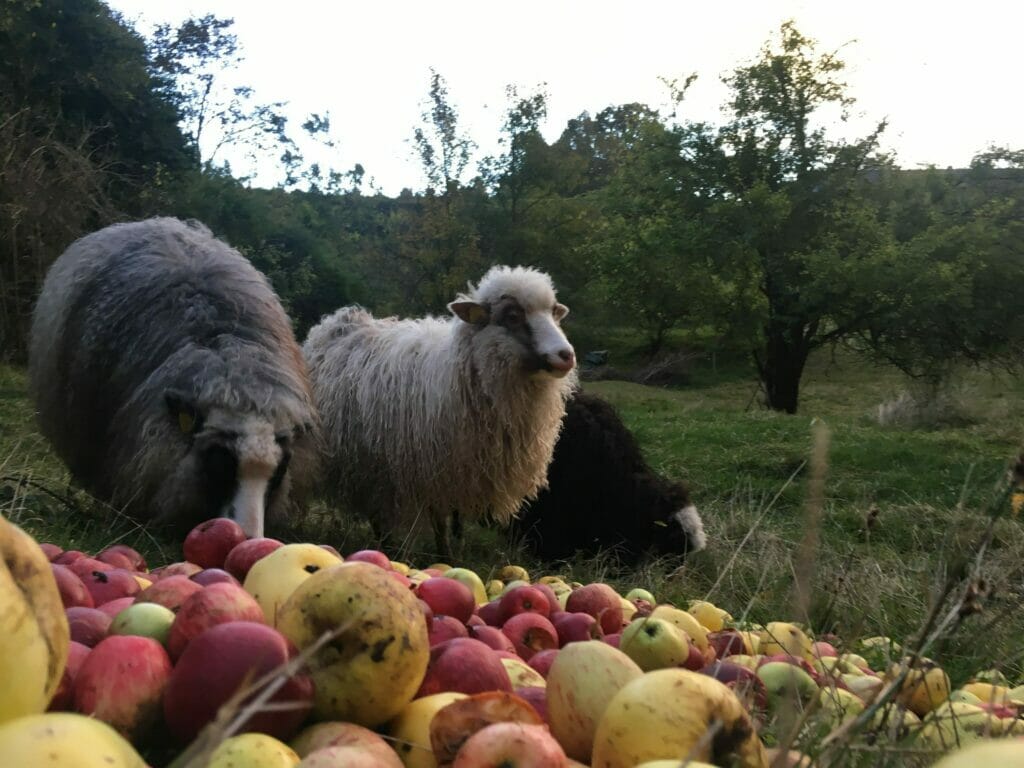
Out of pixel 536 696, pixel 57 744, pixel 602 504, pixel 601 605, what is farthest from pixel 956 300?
pixel 57 744

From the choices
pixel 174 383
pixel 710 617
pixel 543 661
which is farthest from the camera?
pixel 174 383

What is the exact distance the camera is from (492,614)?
2.27 meters

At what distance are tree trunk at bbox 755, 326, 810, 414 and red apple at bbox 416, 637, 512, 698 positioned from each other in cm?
2084

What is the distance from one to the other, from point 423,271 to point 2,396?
21789 millimetres

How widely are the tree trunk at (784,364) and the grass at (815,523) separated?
3.15 metres

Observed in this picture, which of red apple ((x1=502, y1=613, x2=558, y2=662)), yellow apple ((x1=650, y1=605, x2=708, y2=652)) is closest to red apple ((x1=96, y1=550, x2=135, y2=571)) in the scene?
red apple ((x1=502, y1=613, x2=558, y2=662))

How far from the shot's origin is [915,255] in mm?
19438

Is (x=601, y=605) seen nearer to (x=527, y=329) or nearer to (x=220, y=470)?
(x=220, y=470)

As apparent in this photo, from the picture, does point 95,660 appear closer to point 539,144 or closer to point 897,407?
point 897,407

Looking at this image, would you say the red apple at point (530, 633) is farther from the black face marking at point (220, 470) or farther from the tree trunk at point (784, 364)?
the tree trunk at point (784, 364)

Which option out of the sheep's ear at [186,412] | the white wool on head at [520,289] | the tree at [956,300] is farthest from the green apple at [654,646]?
the tree at [956,300]

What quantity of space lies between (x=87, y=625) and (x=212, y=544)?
2.58ft

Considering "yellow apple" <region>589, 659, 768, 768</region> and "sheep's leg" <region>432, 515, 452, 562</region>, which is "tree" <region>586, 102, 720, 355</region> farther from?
"yellow apple" <region>589, 659, 768, 768</region>

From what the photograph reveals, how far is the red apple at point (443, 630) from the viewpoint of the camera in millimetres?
1608
